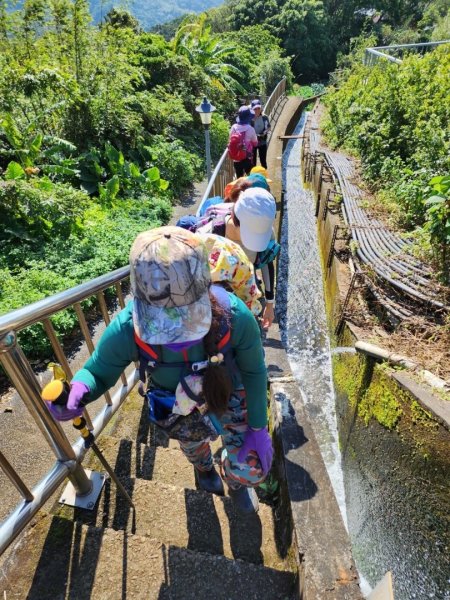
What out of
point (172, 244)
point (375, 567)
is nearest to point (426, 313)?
point (375, 567)

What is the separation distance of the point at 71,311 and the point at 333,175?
678 cm

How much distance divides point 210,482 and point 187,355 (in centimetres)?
137

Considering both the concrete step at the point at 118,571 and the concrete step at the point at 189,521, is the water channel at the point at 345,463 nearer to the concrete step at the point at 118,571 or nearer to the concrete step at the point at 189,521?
the concrete step at the point at 189,521

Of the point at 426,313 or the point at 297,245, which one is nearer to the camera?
the point at 426,313

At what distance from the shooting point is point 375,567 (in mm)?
3355

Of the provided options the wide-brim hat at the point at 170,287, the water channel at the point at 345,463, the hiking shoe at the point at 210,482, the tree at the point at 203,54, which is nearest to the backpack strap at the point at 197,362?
the wide-brim hat at the point at 170,287

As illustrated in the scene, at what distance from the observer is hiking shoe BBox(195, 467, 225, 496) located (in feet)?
8.05

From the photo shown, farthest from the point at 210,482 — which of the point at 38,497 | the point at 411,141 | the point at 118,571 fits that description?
the point at 411,141

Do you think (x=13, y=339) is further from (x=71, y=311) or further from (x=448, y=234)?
(x=448, y=234)

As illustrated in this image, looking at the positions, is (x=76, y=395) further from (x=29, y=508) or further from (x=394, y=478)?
(x=394, y=478)

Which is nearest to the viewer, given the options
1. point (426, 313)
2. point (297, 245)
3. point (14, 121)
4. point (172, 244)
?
point (172, 244)

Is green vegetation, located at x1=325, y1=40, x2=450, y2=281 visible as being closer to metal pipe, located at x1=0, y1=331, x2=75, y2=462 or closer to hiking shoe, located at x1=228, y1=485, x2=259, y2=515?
hiking shoe, located at x1=228, y1=485, x2=259, y2=515

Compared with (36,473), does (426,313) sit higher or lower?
higher

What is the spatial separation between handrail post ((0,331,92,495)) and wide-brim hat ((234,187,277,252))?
145cm
